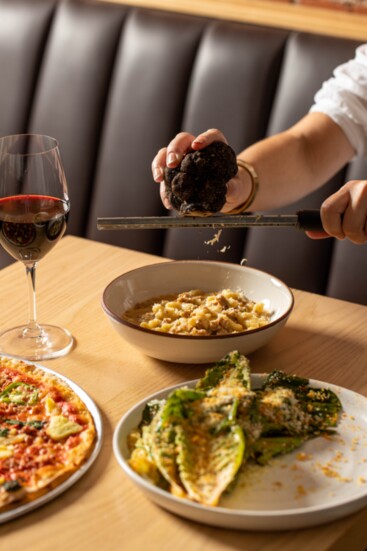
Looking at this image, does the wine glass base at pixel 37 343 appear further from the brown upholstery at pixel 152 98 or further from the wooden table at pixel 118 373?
the brown upholstery at pixel 152 98

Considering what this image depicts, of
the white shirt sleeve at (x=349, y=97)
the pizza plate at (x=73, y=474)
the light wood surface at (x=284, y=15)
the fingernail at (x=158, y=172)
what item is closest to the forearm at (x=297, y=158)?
the white shirt sleeve at (x=349, y=97)

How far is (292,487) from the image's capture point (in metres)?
0.92

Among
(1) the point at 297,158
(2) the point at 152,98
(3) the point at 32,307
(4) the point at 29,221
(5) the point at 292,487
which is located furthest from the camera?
(2) the point at 152,98

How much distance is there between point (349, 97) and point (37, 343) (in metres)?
1.16

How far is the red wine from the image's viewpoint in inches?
47.3

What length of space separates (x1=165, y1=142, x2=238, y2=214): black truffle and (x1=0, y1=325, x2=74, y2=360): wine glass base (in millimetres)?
293

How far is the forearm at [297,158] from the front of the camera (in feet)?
6.30

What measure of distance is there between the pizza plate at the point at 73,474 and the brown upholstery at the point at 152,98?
3.99 ft

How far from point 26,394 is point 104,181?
57.5 inches

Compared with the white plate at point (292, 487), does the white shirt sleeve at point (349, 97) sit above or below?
above

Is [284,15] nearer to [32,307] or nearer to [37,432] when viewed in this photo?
[32,307]

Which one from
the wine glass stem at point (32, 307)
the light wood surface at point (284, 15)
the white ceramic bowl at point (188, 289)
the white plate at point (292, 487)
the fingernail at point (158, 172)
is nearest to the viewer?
the white plate at point (292, 487)

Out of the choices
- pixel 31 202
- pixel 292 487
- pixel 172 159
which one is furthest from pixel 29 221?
pixel 292 487

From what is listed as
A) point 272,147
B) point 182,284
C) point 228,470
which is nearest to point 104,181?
point 272,147
